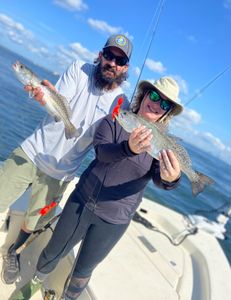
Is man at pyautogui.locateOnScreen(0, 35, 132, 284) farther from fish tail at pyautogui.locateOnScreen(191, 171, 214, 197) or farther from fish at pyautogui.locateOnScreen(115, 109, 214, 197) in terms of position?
fish tail at pyautogui.locateOnScreen(191, 171, 214, 197)

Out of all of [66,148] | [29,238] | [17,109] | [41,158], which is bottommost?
[17,109]

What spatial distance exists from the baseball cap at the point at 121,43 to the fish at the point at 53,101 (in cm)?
73

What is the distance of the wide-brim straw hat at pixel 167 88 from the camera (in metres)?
2.81

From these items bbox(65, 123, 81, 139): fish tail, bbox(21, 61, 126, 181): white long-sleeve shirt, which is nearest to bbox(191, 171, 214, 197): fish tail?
bbox(21, 61, 126, 181): white long-sleeve shirt

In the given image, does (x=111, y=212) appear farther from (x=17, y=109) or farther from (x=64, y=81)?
(x=17, y=109)

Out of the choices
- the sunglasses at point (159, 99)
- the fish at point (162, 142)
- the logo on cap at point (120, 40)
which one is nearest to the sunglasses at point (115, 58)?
the logo on cap at point (120, 40)

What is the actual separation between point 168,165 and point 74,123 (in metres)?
1.15

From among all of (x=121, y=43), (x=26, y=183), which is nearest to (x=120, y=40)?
(x=121, y=43)

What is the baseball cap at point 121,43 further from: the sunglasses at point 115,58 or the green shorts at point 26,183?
the green shorts at point 26,183

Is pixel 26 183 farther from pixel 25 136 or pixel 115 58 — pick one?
pixel 25 136

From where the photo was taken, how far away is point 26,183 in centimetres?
355

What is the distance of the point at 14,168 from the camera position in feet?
11.4

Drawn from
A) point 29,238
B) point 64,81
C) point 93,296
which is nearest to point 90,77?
point 64,81

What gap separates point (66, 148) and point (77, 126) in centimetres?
27
